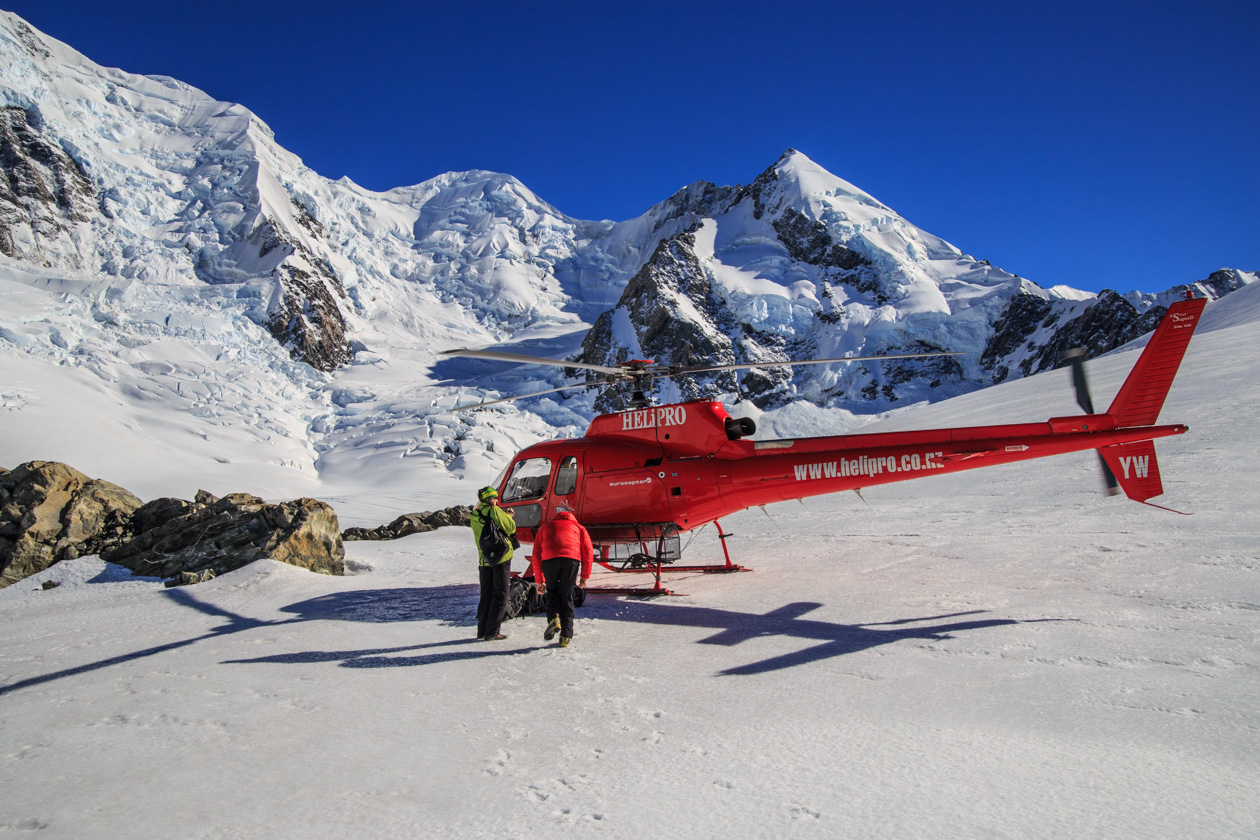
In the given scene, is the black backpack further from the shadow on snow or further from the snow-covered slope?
the snow-covered slope

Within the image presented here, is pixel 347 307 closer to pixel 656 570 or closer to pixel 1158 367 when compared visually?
pixel 656 570

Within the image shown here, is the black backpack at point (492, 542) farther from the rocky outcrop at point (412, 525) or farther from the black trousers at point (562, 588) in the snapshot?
the rocky outcrop at point (412, 525)

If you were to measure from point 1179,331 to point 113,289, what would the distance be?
→ 204ft

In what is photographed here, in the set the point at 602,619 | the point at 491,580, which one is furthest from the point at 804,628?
the point at 491,580

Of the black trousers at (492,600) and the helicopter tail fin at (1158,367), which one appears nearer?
the helicopter tail fin at (1158,367)

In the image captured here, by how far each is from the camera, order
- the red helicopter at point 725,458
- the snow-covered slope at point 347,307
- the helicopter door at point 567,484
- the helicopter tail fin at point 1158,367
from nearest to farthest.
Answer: the helicopter tail fin at point 1158,367 < the red helicopter at point 725,458 < the helicopter door at point 567,484 < the snow-covered slope at point 347,307

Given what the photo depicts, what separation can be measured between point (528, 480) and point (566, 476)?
0.51m

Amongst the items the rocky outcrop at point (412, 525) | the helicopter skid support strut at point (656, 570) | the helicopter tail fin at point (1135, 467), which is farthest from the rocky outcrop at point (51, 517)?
the helicopter tail fin at point (1135, 467)

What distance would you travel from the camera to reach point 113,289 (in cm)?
4866

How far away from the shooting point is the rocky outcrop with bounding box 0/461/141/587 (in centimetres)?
780

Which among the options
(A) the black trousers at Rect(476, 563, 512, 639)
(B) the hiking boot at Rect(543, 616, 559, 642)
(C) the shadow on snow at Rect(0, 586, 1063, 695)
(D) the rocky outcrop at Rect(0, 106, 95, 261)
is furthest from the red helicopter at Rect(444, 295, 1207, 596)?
(D) the rocky outcrop at Rect(0, 106, 95, 261)

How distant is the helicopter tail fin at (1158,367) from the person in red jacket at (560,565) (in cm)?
410

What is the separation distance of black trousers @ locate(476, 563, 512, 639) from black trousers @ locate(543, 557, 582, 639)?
40cm

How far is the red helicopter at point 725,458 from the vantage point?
4.93 m
